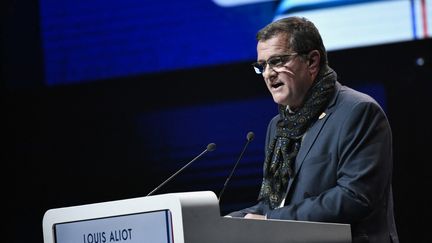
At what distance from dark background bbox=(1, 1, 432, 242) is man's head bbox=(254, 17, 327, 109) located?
1.61m

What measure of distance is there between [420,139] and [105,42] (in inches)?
76.0

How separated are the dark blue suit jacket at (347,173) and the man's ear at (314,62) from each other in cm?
16

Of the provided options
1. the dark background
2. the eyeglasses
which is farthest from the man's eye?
the dark background

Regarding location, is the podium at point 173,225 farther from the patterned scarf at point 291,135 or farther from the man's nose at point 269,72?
the man's nose at point 269,72

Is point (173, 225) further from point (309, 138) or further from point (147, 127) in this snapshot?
point (147, 127)

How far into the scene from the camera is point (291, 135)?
2912mm

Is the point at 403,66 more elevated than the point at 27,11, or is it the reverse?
the point at 27,11

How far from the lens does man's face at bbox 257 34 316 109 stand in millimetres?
2906

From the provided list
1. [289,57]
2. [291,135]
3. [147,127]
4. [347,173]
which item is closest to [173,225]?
[347,173]

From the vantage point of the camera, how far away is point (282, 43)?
114 inches

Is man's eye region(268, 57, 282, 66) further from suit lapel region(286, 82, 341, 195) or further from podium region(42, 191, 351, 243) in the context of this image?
podium region(42, 191, 351, 243)

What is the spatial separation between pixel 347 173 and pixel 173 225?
71cm

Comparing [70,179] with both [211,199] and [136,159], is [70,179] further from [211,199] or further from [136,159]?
[211,199]

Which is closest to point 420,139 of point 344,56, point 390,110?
point 390,110
